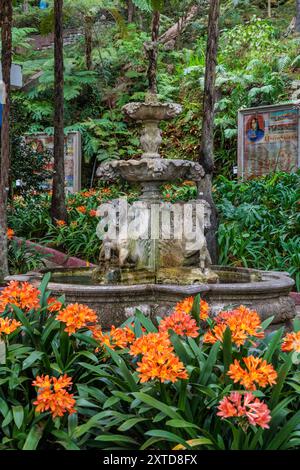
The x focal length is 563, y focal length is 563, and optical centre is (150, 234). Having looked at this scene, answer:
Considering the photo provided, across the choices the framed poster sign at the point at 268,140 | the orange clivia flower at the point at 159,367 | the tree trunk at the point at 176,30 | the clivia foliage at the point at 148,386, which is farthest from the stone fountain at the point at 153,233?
the tree trunk at the point at 176,30

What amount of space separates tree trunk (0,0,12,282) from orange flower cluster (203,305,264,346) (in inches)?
173

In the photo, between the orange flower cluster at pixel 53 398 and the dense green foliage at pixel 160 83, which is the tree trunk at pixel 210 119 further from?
the orange flower cluster at pixel 53 398

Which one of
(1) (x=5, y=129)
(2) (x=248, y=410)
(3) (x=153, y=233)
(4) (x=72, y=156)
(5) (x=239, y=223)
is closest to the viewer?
(2) (x=248, y=410)

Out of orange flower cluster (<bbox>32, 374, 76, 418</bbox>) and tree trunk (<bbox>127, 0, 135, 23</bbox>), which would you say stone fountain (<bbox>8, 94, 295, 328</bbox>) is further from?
tree trunk (<bbox>127, 0, 135, 23</bbox>)

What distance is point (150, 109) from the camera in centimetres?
549

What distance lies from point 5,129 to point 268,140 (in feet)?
21.8

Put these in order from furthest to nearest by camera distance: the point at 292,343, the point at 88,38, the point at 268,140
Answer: the point at 88,38 → the point at 268,140 → the point at 292,343

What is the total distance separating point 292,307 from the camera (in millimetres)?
4836

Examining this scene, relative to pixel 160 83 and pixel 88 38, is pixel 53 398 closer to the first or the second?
pixel 160 83

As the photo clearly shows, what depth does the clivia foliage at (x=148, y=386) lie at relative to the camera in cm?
207

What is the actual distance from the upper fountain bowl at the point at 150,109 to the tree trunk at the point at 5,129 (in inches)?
66.7

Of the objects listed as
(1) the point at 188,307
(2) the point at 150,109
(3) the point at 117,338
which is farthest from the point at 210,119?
(3) the point at 117,338

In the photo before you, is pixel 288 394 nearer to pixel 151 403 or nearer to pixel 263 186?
pixel 151 403
